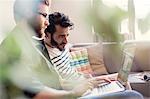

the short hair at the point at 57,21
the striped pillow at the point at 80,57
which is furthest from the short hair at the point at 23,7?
the striped pillow at the point at 80,57

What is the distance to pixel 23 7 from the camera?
0.31 meters

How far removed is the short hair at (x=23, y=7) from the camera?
0.98 ft

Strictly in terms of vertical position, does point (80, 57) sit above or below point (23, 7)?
below

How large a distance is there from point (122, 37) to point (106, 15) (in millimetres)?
41

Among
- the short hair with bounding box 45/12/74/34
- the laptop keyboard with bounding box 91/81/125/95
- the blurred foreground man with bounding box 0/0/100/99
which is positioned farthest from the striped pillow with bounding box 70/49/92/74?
the blurred foreground man with bounding box 0/0/100/99

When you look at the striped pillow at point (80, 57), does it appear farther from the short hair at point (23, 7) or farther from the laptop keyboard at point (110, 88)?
the short hair at point (23, 7)

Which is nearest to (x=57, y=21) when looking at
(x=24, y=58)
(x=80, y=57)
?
(x=80, y=57)

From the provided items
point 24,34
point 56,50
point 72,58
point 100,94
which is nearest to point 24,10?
point 24,34

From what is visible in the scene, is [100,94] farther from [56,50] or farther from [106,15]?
[56,50]

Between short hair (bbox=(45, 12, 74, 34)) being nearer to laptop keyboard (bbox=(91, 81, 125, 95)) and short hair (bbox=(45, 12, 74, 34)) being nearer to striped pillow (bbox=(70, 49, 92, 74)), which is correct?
laptop keyboard (bbox=(91, 81, 125, 95))

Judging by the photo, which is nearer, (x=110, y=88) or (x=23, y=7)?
(x=23, y=7)

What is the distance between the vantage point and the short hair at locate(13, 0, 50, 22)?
0.30 metres

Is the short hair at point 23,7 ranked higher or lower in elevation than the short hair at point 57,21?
higher

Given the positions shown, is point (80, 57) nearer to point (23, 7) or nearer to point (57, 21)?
point (57, 21)
